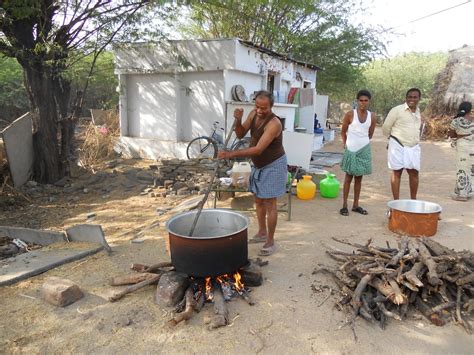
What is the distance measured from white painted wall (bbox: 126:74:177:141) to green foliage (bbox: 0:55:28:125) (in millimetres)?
8687

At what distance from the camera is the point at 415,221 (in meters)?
4.50

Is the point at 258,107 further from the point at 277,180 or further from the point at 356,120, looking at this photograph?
the point at 356,120

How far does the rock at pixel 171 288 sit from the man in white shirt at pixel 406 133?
11.6 feet

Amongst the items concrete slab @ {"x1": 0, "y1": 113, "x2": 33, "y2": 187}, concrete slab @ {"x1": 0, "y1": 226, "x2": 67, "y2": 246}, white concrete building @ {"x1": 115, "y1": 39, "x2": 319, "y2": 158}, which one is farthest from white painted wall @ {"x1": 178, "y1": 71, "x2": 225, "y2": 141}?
concrete slab @ {"x1": 0, "y1": 226, "x2": 67, "y2": 246}

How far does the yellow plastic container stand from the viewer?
626cm

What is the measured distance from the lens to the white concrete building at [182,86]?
9.53 metres

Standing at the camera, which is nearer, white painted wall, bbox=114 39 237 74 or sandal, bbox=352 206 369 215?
sandal, bbox=352 206 369 215

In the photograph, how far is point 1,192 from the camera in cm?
723

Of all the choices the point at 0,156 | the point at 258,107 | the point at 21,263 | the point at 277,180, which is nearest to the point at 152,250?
the point at 21,263

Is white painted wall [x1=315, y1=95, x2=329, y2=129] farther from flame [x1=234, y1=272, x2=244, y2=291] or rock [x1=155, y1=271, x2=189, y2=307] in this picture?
rock [x1=155, y1=271, x2=189, y2=307]

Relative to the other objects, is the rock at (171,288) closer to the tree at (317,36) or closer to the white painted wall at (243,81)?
the white painted wall at (243,81)

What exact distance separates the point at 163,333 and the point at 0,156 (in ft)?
23.4

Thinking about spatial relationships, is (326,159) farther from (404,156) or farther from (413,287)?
(413,287)

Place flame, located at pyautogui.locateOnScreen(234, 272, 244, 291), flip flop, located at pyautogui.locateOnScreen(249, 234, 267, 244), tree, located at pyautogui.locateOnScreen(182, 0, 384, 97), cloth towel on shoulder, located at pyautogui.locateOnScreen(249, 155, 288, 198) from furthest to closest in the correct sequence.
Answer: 1. tree, located at pyautogui.locateOnScreen(182, 0, 384, 97)
2. flip flop, located at pyautogui.locateOnScreen(249, 234, 267, 244)
3. cloth towel on shoulder, located at pyautogui.locateOnScreen(249, 155, 288, 198)
4. flame, located at pyautogui.locateOnScreen(234, 272, 244, 291)
